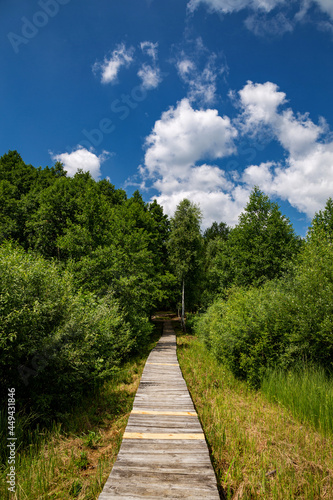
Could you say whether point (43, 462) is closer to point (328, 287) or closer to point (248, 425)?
point (248, 425)

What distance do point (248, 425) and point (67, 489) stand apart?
3.57 metres

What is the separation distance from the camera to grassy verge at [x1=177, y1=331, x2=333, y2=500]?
3.08 meters

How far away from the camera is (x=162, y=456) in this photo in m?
3.29

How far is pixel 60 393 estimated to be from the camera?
5102 mm

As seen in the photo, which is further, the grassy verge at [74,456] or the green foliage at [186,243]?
the green foliage at [186,243]

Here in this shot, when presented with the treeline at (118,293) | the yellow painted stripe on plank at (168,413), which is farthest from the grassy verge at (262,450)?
the treeline at (118,293)

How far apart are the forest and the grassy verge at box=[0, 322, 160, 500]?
1.44 feet

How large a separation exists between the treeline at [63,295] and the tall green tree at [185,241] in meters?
2.78

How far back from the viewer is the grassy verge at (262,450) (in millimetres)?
3082

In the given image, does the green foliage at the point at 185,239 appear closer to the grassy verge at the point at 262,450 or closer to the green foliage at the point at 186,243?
the green foliage at the point at 186,243

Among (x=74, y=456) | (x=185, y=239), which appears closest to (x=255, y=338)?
(x=74, y=456)

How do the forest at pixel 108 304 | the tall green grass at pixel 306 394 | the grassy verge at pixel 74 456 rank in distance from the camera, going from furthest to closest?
the tall green grass at pixel 306 394 < the forest at pixel 108 304 < the grassy verge at pixel 74 456
